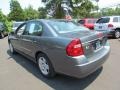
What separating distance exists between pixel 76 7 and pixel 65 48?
35.4m

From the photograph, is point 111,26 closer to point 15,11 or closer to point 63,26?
point 63,26

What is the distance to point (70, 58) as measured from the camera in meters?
4.31

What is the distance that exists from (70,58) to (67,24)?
→ 1.67 meters

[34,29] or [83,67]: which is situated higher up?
[34,29]

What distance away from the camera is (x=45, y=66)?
17.3 ft

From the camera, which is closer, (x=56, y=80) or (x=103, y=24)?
(x=56, y=80)

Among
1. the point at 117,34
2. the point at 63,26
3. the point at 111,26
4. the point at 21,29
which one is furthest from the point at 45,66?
the point at 117,34

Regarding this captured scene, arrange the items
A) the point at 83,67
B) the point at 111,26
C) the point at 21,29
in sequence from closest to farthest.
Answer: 1. the point at 83,67
2. the point at 21,29
3. the point at 111,26

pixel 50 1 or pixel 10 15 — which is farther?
pixel 10 15

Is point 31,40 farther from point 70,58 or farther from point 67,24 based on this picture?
point 70,58

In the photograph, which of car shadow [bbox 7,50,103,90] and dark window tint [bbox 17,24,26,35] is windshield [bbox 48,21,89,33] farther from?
dark window tint [bbox 17,24,26,35]

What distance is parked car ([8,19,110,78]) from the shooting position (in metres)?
4.33

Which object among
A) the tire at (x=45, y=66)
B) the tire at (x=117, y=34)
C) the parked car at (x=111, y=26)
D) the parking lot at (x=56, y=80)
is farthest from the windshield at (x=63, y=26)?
the tire at (x=117, y=34)

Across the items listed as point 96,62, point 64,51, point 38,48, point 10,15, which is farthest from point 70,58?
point 10,15
